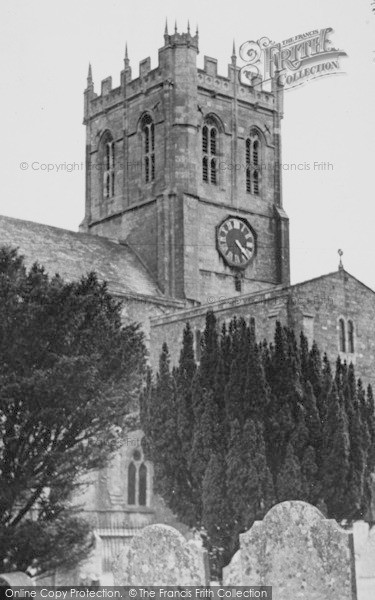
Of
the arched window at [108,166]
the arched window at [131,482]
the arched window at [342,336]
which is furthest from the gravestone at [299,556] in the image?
the arched window at [108,166]

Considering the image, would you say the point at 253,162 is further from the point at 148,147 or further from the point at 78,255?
the point at 78,255

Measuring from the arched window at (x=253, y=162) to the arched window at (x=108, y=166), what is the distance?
650 centimetres

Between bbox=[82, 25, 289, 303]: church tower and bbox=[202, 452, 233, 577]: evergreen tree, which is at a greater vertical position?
bbox=[82, 25, 289, 303]: church tower

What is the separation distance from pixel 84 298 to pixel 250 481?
6.85m

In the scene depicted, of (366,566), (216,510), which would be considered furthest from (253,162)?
(366,566)

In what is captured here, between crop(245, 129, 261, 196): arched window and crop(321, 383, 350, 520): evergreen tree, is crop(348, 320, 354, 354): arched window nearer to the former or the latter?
crop(321, 383, 350, 520): evergreen tree

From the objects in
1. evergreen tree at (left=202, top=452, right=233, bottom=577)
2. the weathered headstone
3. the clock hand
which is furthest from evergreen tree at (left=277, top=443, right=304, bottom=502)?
the clock hand

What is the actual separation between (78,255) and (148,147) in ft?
25.8

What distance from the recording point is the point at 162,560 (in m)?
11.5

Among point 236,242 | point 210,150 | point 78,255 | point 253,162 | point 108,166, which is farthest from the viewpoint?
point 108,166

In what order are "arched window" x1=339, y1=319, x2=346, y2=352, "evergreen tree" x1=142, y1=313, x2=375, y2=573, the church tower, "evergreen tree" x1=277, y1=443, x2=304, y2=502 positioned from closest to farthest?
1. "evergreen tree" x1=277, y1=443, x2=304, y2=502
2. "evergreen tree" x1=142, y1=313, x2=375, y2=573
3. "arched window" x1=339, y1=319, x2=346, y2=352
4. the church tower

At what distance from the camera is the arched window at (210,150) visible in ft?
164

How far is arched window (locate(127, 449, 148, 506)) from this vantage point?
38.4m

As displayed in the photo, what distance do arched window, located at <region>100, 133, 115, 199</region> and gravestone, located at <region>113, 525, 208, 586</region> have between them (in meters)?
40.9
